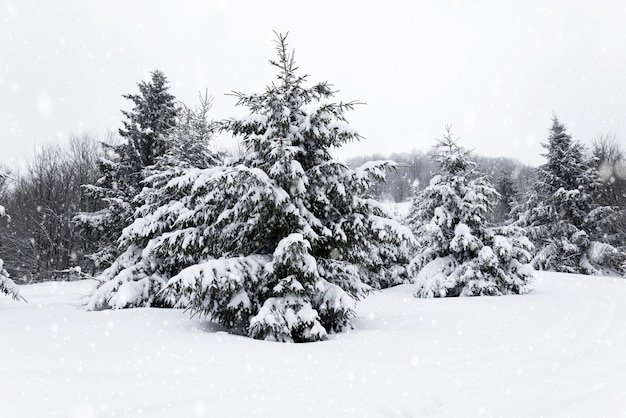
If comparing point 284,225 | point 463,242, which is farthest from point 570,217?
point 284,225

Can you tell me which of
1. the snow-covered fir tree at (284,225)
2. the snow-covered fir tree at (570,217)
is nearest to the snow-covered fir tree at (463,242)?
the snow-covered fir tree at (284,225)

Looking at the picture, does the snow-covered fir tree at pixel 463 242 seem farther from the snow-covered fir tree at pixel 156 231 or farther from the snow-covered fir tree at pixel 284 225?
the snow-covered fir tree at pixel 156 231

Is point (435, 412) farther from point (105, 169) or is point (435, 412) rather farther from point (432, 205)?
point (105, 169)

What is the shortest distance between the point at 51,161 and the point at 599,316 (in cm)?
3996

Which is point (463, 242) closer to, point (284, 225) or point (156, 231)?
point (284, 225)

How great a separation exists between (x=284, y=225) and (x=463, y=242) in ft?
26.8

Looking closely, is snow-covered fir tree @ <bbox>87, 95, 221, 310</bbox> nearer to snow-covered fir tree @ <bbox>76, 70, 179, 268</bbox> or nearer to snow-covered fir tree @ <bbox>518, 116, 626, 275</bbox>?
snow-covered fir tree @ <bbox>76, 70, 179, 268</bbox>

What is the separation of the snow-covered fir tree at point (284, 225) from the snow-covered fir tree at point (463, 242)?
610cm

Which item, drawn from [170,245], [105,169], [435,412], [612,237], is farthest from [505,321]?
[612,237]

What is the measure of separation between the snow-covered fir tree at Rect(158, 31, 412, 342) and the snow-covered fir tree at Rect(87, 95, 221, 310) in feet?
8.61

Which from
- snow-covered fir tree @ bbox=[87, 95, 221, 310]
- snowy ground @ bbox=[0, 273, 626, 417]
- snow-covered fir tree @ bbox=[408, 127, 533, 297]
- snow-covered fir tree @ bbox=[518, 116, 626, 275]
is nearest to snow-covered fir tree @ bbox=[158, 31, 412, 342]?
snowy ground @ bbox=[0, 273, 626, 417]

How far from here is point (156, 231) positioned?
11.6 m

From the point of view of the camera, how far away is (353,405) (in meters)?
3.70

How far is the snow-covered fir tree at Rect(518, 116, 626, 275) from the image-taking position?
22859 millimetres
